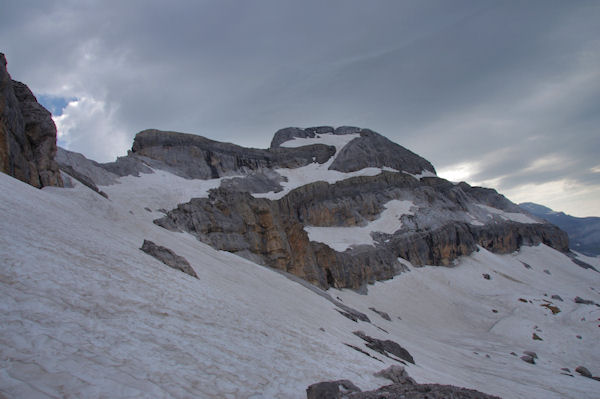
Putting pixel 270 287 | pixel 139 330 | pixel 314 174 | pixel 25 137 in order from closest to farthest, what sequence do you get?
1. pixel 139 330
2. pixel 25 137
3. pixel 270 287
4. pixel 314 174

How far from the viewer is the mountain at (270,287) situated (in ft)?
19.0

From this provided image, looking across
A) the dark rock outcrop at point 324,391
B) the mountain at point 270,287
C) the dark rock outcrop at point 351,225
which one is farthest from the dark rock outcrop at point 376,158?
the dark rock outcrop at point 324,391

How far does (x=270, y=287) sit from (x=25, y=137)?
57.0 ft

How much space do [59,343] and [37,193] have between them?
1247 cm

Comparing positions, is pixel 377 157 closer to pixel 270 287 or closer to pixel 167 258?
pixel 270 287

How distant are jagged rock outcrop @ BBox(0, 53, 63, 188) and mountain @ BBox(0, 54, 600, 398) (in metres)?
2.02

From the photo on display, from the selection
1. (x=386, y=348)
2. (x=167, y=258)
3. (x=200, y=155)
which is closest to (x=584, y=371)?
(x=386, y=348)

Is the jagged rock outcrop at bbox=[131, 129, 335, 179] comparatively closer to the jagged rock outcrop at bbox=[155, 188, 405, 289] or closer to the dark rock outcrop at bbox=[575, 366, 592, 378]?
the jagged rock outcrop at bbox=[155, 188, 405, 289]

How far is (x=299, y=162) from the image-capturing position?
369ft

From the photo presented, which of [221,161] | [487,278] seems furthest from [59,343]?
[221,161]

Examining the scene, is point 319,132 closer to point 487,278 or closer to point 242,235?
point 487,278

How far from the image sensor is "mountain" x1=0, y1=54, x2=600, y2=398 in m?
5.80

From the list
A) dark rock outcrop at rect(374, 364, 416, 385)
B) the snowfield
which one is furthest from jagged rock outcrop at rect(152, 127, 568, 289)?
dark rock outcrop at rect(374, 364, 416, 385)

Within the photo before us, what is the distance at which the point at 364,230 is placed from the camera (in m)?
77.6
